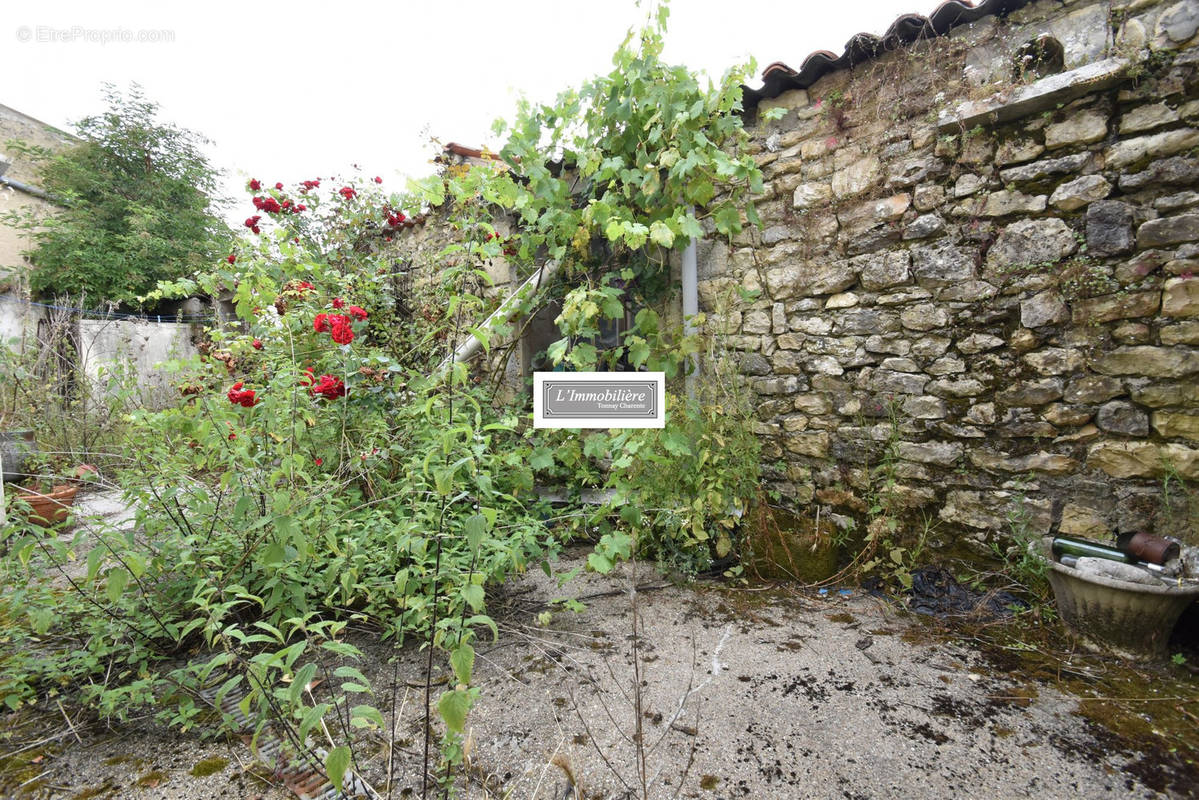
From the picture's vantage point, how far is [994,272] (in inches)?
91.6

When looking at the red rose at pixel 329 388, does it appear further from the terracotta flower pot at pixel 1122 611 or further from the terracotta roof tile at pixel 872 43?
the terracotta flower pot at pixel 1122 611

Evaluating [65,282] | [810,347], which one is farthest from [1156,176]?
[65,282]

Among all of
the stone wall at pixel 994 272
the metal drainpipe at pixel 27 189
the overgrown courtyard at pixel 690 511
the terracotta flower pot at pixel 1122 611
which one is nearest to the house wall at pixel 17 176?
the metal drainpipe at pixel 27 189

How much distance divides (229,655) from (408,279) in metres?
4.01

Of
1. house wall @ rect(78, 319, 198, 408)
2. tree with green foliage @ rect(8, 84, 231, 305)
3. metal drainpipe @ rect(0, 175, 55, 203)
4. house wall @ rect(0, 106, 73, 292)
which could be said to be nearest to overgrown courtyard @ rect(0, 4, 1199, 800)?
house wall @ rect(78, 319, 198, 408)

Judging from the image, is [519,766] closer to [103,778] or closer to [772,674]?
[772,674]

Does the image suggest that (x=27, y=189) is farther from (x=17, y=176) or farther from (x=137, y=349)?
(x=137, y=349)

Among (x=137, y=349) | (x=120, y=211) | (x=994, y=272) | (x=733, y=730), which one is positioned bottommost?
(x=733, y=730)

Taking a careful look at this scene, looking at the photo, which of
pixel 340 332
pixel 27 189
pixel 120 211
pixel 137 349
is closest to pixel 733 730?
pixel 340 332

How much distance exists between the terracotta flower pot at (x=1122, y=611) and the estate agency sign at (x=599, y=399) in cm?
185

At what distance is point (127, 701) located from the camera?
1595mm

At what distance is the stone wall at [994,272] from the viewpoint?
6.52 feet

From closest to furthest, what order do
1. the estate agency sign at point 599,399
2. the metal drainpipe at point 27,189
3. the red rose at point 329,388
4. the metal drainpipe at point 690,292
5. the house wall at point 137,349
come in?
the estate agency sign at point 599,399 < the red rose at point 329,388 < the metal drainpipe at point 690,292 < the house wall at point 137,349 < the metal drainpipe at point 27,189

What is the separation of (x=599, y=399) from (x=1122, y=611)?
2.22 meters
